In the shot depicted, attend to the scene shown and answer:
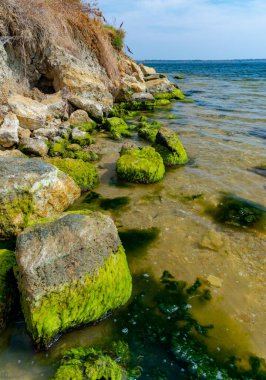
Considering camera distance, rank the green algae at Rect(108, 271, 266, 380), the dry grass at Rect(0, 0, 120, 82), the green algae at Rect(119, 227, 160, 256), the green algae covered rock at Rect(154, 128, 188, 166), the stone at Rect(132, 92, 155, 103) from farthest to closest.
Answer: the stone at Rect(132, 92, 155, 103), the dry grass at Rect(0, 0, 120, 82), the green algae covered rock at Rect(154, 128, 188, 166), the green algae at Rect(119, 227, 160, 256), the green algae at Rect(108, 271, 266, 380)

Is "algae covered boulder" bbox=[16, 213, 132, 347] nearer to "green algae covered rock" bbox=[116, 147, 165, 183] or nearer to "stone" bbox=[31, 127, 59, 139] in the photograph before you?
"green algae covered rock" bbox=[116, 147, 165, 183]

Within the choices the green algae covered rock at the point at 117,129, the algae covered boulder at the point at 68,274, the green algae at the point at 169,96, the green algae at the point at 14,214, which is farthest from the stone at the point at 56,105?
Answer: the green algae at the point at 169,96

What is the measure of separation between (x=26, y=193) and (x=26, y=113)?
20.3ft

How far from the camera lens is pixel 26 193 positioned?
5676 mm

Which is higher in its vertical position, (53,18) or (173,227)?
(53,18)

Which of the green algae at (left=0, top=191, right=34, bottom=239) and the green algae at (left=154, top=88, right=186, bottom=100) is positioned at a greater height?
the green algae at (left=0, top=191, right=34, bottom=239)

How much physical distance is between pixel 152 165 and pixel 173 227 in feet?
7.67

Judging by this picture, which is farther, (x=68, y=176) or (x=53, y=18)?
(x=53, y=18)

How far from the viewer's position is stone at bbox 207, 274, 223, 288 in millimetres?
4574

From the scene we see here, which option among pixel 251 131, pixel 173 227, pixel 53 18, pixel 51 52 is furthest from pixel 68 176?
pixel 53 18

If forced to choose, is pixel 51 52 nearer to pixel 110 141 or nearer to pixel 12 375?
pixel 110 141

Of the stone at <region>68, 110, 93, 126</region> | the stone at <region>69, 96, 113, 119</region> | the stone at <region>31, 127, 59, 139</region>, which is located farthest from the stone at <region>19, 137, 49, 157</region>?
the stone at <region>69, 96, 113, 119</region>

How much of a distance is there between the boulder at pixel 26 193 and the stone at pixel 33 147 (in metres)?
3.05

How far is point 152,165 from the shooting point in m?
7.86
